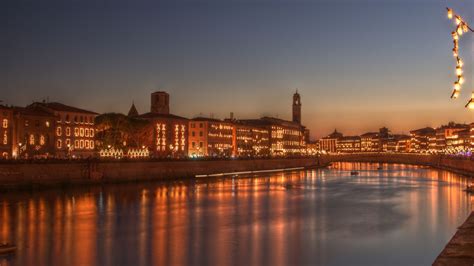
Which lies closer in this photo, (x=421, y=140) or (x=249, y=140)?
(x=249, y=140)

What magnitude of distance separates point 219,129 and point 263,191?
46.6 m

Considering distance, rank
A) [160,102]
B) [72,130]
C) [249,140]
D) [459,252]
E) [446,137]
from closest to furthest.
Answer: [459,252]
[72,130]
[160,102]
[249,140]
[446,137]

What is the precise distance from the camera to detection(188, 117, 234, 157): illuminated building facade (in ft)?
271

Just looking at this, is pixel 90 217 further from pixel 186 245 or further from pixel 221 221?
pixel 186 245

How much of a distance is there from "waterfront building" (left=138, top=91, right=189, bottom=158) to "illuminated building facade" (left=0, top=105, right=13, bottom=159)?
73.9ft

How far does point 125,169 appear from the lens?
155ft

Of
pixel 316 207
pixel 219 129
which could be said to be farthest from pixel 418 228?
pixel 219 129

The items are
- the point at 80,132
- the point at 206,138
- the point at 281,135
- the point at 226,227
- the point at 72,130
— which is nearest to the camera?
the point at 226,227

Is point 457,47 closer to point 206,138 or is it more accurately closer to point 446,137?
point 206,138

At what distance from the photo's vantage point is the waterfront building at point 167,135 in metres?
72.4

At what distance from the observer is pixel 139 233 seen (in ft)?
71.6

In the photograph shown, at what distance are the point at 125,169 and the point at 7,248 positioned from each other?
2989 cm

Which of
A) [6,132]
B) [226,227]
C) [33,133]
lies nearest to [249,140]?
[33,133]

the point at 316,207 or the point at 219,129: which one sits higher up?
the point at 219,129
